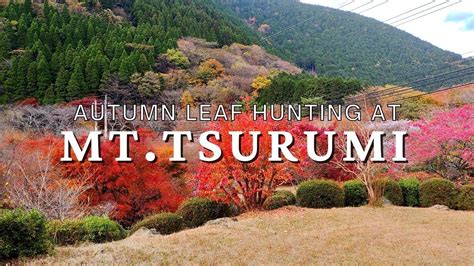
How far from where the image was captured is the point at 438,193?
708 inches

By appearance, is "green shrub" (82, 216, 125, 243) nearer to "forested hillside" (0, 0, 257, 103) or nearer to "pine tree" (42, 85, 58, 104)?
"pine tree" (42, 85, 58, 104)

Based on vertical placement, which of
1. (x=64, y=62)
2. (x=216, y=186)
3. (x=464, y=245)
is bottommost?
(x=464, y=245)

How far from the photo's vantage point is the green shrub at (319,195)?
643 inches

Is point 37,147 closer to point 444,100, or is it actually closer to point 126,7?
point 444,100

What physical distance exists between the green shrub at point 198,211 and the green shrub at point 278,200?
186 centimetres

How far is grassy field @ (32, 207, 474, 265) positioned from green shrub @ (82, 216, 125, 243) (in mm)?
664

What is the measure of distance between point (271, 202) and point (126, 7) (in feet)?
176

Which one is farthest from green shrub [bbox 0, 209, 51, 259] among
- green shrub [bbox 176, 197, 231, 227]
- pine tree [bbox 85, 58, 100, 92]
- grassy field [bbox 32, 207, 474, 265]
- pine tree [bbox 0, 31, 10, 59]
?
pine tree [bbox 0, 31, 10, 59]

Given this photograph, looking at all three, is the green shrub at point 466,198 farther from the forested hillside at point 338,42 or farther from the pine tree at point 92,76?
the forested hillside at point 338,42

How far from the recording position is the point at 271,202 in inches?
650

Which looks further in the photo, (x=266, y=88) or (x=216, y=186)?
(x=266, y=88)

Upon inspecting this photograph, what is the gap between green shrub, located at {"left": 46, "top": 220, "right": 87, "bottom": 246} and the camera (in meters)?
11.6

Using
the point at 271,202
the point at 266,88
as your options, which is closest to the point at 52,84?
the point at 266,88

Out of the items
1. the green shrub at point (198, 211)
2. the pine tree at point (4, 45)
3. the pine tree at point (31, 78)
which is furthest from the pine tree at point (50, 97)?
the green shrub at point (198, 211)
